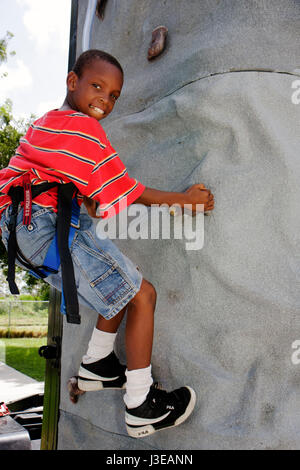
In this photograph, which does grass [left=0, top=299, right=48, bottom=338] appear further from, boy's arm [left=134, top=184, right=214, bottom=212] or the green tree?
boy's arm [left=134, top=184, right=214, bottom=212]

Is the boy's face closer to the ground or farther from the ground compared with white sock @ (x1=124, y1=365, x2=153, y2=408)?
farther from the ground

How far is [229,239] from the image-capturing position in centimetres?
Answer: 202

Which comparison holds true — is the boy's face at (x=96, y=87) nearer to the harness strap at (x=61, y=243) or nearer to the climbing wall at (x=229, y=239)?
the harness strap at (x=61, y=243)

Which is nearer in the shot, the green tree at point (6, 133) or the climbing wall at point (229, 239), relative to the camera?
the climbing wall at point (229, 239)

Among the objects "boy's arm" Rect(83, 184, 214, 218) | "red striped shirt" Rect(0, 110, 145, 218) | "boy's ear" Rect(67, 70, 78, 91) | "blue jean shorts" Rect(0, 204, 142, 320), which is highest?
"boy's ear" Rect(67, 70, 78, 91)

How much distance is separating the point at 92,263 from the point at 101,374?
550 millimetres

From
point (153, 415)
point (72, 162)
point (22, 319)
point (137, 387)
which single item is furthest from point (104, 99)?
point (22, 319)

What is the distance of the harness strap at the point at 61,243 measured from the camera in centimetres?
168

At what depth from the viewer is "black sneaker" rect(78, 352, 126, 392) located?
1.96 metres

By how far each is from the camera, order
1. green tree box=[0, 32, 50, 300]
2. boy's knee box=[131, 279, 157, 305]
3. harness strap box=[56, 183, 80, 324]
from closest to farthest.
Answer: harness strap box=[56, 183, 80, 324]
boy's knee box=[131, 279, 157, 305]
green tree box=[0, 32, 50, 300]

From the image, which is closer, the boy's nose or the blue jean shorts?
the blue jean shorts

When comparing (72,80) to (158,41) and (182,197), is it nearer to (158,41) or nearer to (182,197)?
(182,197)

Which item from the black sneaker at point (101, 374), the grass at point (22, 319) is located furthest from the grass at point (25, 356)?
the black sneaker at point (101, 374)

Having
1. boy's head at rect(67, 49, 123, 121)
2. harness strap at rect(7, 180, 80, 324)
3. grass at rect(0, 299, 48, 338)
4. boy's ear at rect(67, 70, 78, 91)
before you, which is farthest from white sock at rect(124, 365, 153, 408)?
grass at rect(0, 299, 48, 338)
